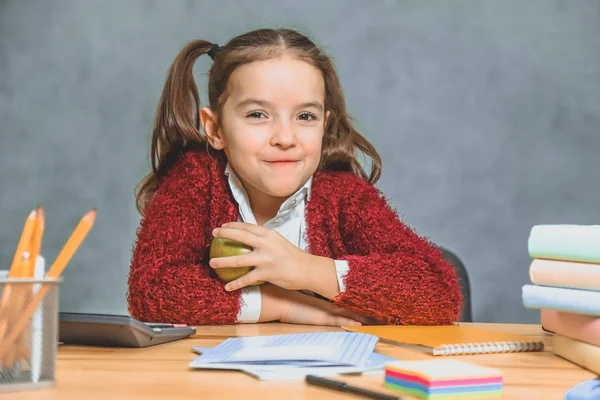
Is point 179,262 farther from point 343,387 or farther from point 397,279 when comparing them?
point 343,387

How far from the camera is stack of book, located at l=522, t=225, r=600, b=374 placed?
2.55ft

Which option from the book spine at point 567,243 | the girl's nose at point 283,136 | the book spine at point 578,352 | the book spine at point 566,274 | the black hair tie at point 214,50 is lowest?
the book spine at point 578,352

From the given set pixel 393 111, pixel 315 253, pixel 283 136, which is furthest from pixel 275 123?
pixel 393 111

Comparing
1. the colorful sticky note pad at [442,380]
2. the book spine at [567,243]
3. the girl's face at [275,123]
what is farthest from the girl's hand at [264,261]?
the colorful sticky note pad at [442,380]

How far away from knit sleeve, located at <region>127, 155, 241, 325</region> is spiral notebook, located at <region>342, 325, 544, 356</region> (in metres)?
0.27

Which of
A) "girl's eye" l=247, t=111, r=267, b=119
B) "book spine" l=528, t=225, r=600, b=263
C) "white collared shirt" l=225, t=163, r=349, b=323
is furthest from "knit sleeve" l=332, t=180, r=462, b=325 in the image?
"book spine" l=528, t=225, r=600, b=263

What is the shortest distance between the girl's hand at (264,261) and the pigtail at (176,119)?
12.6 inches

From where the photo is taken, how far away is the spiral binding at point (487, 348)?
0.89 meters

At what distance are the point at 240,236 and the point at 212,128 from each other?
A: 321 millimetres

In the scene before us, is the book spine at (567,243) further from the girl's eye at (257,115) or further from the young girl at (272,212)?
the girl's eye at (257,115)

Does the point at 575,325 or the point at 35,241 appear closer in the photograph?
the point at 35,241

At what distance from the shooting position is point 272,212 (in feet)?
5.20

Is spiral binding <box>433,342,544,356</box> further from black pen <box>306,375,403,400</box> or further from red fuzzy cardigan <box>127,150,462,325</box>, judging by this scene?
red fuzzy cardigan <box>127,150,462,325</box>

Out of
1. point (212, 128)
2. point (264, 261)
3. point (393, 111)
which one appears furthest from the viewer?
point (393, 111)
